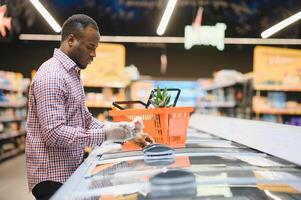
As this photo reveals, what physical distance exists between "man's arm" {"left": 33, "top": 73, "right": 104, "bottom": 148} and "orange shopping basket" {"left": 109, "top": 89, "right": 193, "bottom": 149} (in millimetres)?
411

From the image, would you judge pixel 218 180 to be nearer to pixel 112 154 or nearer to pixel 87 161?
pixel 87 161

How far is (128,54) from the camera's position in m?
18.4

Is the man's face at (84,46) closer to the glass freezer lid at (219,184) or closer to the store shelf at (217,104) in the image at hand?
the glass freezer lid at (219,184)

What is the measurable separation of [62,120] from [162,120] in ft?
2.20

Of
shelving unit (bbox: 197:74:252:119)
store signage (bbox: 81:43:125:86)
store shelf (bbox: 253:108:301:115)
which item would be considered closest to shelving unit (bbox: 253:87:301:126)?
store shelf (bbox: 253:108:301:115)

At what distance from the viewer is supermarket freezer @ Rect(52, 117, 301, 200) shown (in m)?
1.27

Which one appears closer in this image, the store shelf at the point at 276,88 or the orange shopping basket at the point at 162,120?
the orange shopping basket at the point at 162,120

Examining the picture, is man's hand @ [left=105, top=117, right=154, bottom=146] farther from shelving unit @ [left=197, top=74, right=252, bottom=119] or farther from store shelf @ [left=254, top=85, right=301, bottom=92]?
store shelf @ [left=254, top=85, right=301, bottom=92]

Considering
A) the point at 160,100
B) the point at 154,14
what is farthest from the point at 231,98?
the point at 160,100

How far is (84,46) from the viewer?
2254 mm

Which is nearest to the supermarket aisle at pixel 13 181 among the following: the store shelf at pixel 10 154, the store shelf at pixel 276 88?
the store shelf at pixel 10 154

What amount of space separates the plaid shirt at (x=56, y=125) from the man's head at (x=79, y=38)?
0.05 metres

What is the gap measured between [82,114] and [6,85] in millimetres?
10618

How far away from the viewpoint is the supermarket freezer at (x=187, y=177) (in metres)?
1.27
